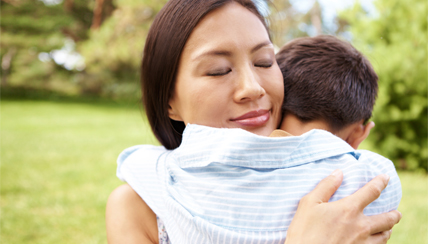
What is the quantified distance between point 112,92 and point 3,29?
654 cm

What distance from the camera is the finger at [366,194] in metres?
1.10

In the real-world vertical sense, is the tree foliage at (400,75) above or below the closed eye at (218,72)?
below

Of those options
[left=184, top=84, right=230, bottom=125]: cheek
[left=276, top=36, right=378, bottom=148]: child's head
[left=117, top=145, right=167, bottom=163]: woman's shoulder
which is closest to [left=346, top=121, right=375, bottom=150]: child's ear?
[left=276, top=36, right=378, bottom=148]: child's head

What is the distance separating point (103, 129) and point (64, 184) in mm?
6271

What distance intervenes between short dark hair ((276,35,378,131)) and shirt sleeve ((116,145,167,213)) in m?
0.66

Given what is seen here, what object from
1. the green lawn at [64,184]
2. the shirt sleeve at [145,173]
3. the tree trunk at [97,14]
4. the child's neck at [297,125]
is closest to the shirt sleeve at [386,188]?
the child's neck at [297,125]

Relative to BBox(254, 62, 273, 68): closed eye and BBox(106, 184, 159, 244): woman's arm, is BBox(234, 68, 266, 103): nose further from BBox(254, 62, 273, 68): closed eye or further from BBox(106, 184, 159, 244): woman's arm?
BBox(106, 184, 159, 244): woman's arm

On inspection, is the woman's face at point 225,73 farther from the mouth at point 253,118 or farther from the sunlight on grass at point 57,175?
the sunlight on grass at point 57,175

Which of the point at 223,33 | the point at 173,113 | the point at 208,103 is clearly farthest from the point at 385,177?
the point at 173,113

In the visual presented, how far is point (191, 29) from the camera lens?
135cm

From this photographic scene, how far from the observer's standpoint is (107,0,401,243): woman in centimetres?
132

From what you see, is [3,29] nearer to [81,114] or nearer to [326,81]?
[81,114]

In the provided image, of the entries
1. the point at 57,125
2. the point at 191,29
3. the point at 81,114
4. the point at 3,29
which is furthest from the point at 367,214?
the point at 3,29

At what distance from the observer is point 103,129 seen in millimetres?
11602
